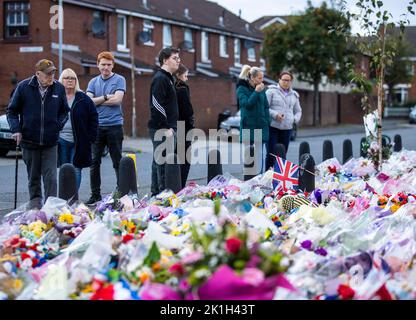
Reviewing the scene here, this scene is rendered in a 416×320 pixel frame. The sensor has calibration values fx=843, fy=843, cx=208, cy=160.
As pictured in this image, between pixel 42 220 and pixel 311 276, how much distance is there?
274cm

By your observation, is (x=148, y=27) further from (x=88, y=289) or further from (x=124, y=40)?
(x=88, y=289)

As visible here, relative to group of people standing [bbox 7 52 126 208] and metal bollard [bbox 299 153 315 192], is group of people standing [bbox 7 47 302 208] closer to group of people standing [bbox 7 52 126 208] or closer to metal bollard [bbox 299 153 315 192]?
group of people standing [bbox 7 52 126 208]

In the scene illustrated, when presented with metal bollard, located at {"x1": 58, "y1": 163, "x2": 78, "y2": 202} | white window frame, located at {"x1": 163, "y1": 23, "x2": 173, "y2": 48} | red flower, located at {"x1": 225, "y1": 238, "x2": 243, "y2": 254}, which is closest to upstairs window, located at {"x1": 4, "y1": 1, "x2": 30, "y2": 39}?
white window frame, located at {"x1": 163, "y1": 23, "x2": 173, "y2": 48}

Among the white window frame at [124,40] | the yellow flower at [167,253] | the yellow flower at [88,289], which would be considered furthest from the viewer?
the white window frame at [124,40]

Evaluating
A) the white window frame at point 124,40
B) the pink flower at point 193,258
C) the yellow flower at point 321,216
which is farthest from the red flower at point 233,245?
the white window frame at point 124,40

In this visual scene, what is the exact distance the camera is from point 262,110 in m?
12.5

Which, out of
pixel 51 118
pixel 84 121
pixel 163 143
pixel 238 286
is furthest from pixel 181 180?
pixel 238 286

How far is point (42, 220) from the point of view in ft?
21.8

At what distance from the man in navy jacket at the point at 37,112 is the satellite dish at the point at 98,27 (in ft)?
90.4

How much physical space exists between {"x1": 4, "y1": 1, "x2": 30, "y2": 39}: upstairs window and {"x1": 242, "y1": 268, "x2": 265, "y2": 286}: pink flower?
107ft

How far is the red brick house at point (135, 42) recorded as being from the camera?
113 feet

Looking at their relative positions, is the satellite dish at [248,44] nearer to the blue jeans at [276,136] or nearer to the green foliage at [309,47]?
the green foliage at [309,47]

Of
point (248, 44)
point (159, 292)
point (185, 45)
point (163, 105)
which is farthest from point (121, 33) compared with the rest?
point (159, 292)

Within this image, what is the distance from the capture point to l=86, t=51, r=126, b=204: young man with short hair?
10.9 m
